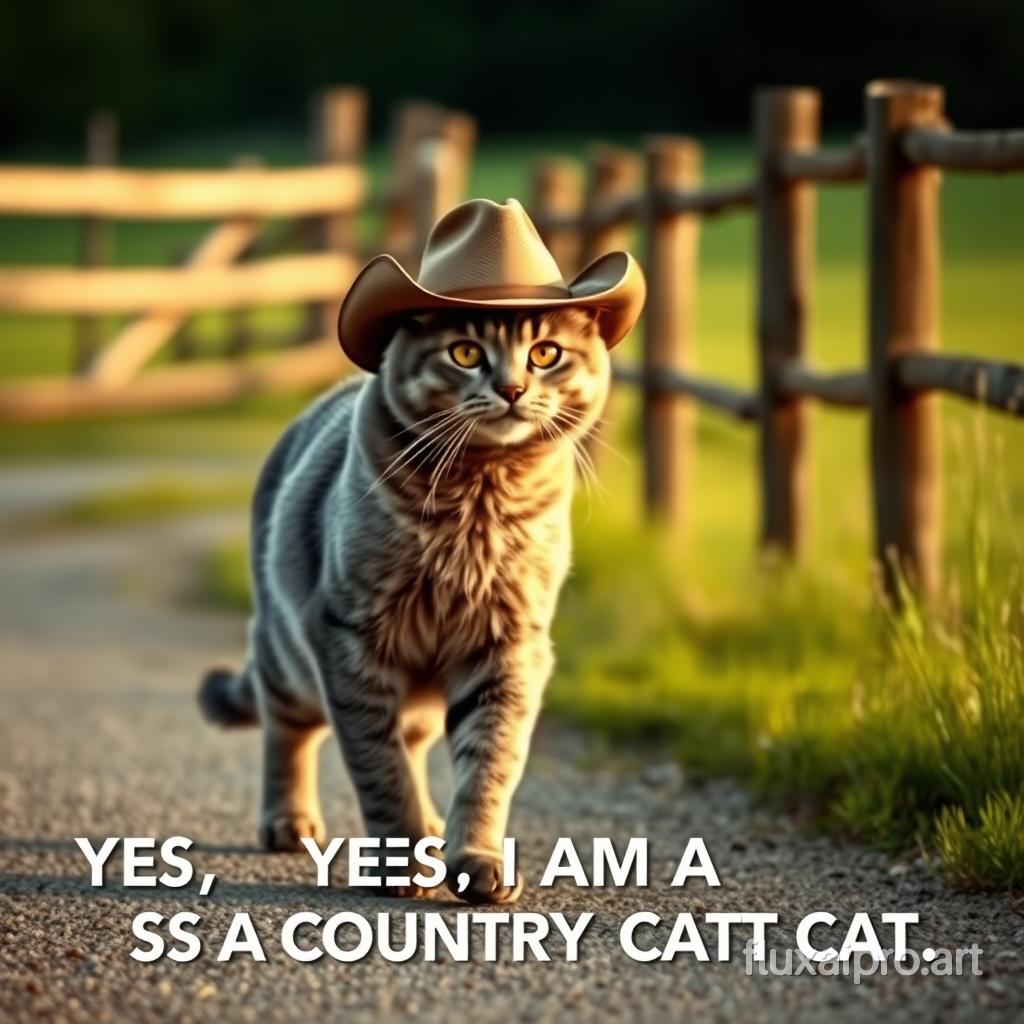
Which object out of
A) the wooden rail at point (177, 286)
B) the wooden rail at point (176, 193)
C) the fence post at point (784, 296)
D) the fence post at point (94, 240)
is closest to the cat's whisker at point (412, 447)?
the fence post at point (784, 296)

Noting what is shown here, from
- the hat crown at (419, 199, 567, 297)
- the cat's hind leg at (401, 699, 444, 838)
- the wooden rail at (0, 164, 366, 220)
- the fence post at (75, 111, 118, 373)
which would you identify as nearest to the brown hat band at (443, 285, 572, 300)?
the hat crown at (419, 199, 567, 297)

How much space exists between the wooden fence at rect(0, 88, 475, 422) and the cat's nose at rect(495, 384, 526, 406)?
23.3 ft

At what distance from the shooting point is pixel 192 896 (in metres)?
3.58

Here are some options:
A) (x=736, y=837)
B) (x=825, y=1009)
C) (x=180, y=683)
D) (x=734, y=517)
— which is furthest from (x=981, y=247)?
(x=825, y=1009)

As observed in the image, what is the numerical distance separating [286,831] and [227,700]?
0.49 m

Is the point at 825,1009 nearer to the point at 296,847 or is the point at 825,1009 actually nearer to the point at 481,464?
the point at 481,464

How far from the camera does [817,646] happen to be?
5.73 m

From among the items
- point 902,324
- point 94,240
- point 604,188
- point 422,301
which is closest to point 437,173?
point 94,240

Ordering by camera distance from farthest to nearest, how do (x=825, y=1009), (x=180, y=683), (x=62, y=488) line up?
1. (x=62, y=488)
2. (x=180, y=683)
3. (x=825, y=1009)

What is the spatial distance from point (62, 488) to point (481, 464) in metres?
7.52

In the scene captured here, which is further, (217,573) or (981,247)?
(981,247)

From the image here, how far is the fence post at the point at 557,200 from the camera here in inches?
404

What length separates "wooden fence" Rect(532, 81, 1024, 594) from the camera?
5.12 metres

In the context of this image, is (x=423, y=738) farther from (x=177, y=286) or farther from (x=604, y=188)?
(x=177, y=286)
